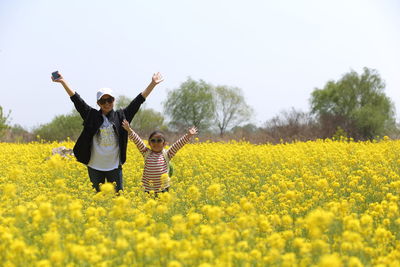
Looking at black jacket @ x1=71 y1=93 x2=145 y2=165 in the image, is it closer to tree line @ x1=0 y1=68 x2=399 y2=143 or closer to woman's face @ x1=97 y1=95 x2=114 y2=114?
woman's face @ x1=97 y1=95 x2=114 y2=114

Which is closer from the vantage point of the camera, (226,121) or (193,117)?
(193,117)

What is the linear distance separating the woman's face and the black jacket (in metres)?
0.10

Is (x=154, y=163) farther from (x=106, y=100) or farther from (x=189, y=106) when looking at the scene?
(x=189, y=106)

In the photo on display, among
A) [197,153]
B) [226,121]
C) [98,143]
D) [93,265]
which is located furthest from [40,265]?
[226,121]

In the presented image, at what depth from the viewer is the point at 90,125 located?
6.16 meters

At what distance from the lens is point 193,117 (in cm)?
4953

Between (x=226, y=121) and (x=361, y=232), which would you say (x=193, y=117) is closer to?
(x=226, y=121)

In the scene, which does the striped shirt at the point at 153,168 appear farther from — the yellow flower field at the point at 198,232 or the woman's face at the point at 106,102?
the woman's face at the point at 106,102

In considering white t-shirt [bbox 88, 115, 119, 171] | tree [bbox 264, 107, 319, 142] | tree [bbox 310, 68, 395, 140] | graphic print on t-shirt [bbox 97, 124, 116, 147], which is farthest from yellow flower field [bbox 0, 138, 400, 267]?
tree [bbox 310, 68, 395, 140]

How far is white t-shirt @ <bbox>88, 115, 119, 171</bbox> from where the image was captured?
6227 millimetres

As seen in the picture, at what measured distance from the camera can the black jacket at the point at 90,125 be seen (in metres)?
6.19

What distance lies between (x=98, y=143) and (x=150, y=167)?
2.63ft

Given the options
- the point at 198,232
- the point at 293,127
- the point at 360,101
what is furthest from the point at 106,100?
the point at 360,101

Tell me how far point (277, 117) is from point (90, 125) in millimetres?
21899
